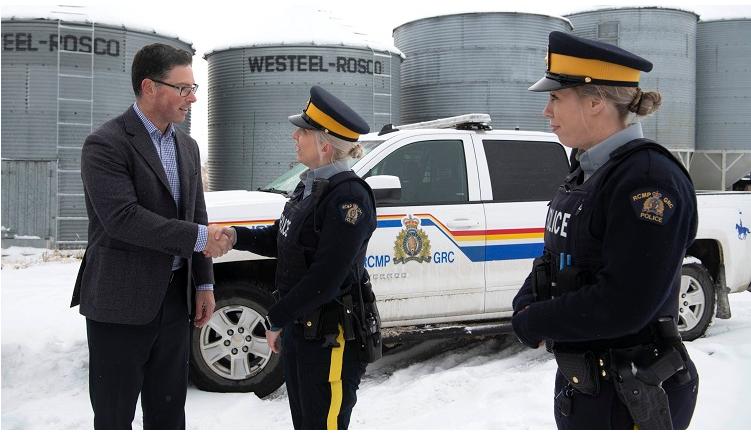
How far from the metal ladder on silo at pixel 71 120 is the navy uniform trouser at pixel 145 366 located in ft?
28.6

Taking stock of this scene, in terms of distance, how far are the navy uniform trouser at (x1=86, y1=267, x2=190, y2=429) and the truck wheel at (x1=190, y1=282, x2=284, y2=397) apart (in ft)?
4.87

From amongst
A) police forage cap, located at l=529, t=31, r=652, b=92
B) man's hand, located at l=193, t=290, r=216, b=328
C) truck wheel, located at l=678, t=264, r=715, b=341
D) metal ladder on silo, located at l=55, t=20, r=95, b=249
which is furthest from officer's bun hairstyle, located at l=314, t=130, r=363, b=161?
metal ladder on silo, located at l=55, t=20, r=95, b=249

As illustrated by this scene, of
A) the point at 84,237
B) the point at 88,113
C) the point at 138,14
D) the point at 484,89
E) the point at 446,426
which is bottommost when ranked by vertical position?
the point at 446,426

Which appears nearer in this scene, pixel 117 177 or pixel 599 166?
pixel 599 166

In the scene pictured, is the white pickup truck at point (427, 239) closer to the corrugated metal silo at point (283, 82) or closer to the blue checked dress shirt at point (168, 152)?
the blue checked dress shirt at point (168, 152)

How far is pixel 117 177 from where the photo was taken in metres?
2.86

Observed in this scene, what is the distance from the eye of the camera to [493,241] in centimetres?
533

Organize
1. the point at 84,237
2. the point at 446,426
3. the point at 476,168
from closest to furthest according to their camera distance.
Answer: the point at 446,426, the point at 476,168, the point at 84,237

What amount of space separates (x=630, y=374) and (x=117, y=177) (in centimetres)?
216

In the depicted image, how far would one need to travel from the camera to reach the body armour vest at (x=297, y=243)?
116 inches

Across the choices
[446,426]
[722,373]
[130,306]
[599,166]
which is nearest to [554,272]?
[599,166]

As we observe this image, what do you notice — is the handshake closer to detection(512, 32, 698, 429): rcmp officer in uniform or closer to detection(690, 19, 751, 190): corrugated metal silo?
detection(512, 32, 698, 429): rcmp officer in uniform

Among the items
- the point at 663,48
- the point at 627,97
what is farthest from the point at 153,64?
the point at 663,48

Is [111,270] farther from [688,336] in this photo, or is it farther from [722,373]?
[688,336]
